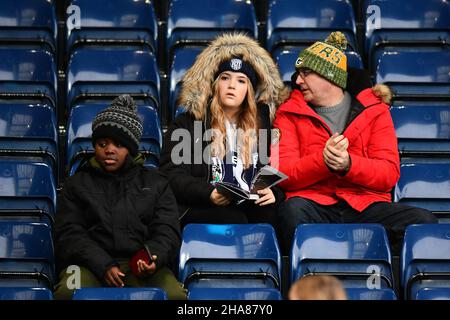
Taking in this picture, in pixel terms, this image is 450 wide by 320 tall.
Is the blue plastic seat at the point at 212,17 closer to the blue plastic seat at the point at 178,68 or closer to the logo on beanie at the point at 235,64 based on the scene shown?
the blue plastic seat at the point at 178,68

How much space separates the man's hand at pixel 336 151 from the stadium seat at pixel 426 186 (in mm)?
535

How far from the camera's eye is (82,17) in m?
7.23

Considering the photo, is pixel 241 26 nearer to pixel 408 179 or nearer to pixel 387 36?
pixel 387 36

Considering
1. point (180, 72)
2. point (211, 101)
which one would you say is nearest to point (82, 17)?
point (180, 72)

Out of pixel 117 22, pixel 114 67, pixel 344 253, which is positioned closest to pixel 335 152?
pixel 344 253

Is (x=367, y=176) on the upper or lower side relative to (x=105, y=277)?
upper

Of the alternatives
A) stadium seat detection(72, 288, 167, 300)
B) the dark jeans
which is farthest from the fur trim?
stadium seat detection(72, 288, 167, 300)

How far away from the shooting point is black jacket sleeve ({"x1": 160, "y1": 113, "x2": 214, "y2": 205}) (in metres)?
5.55

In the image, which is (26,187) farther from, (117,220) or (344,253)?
(344,253)

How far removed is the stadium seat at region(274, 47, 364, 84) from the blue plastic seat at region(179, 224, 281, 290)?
1.57m

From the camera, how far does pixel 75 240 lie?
5109 mm

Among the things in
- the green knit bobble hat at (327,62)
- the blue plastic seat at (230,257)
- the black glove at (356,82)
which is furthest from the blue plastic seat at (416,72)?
the blue plastic seat at (230,257)

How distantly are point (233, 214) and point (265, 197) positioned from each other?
17 centimetres

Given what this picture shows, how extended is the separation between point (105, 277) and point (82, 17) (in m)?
2.60
